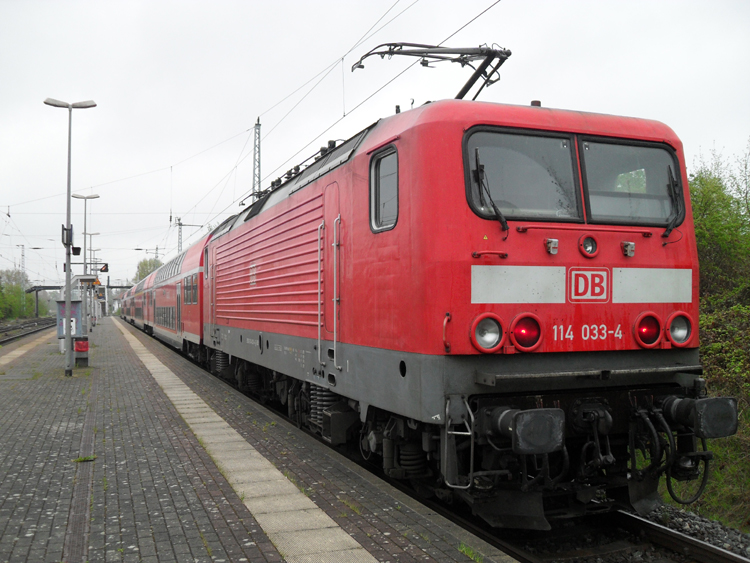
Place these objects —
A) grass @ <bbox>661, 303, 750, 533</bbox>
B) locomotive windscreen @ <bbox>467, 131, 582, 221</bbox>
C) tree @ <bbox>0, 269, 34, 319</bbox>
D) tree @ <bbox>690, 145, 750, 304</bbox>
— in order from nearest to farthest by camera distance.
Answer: locomotive windscreen @ <bbox>467, 131, 582, 221</bbox> → grass @ <bbox>661, 303, 750, 533</bbox> → tree @ <bbox>690, 145, 750, 304</bbox> → tree @ <bbox>0, 269, 34, 319</bbox>

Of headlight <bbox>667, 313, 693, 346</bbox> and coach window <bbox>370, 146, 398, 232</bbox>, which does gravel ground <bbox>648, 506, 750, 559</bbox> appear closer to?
headlight <bbox>667, 313, 693, 346</bbox>

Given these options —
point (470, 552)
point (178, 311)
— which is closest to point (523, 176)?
point (470, 552)

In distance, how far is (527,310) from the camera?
491 centimetres

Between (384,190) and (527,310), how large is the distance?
165 cm

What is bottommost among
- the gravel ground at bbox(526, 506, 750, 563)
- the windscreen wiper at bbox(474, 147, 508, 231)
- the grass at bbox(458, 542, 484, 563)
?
the gravel ground at bbox(526, 506, 750, 563)

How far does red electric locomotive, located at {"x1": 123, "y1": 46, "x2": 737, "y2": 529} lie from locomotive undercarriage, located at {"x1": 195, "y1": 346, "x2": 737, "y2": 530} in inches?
0.6

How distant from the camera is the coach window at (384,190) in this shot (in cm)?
541

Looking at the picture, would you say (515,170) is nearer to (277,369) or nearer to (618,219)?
(618,219)

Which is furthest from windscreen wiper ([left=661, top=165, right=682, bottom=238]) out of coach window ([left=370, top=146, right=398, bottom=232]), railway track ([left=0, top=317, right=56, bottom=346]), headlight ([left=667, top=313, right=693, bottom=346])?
railway track ([left=0, top=317, right=56, bottom=346])

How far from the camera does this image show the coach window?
541cm

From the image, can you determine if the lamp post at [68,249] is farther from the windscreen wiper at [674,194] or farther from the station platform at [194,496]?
the windscreen wiper at [674,194]

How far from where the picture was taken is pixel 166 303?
23922mm

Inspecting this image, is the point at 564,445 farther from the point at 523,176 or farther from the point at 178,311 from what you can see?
the point at 178,311

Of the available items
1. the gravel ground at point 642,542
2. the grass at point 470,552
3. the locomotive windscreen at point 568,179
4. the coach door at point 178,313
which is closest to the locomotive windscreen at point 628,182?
the locomotive windscreen at point 568,179
